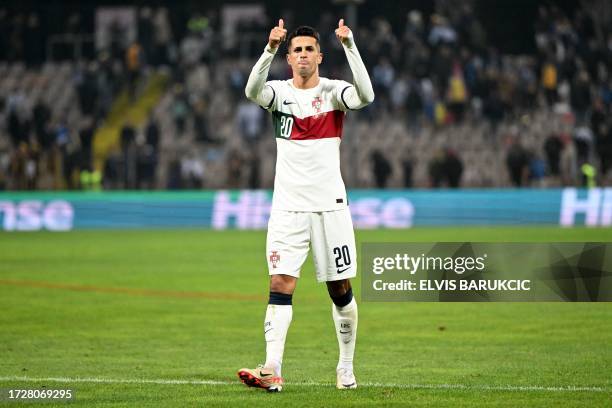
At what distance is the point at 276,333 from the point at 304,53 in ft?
6.14

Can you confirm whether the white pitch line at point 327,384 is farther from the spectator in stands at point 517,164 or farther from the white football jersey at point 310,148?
the spectator in stands at point 517,164

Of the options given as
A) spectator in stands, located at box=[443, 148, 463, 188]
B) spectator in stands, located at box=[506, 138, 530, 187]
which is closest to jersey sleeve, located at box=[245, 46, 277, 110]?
spectator in stands, located at box=[443, 148, 463, 188]

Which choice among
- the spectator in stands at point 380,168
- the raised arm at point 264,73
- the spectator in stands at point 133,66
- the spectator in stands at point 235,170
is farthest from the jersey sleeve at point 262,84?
the spectator in stands at point 133,66

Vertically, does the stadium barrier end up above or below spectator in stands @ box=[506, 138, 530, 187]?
below

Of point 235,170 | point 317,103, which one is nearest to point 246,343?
point 317,103

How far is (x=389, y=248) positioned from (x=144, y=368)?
222 centimetres

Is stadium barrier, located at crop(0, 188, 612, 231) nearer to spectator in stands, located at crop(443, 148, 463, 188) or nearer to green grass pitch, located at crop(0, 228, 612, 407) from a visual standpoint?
spectator in stands, located at crop(443, 148, 463, 188)

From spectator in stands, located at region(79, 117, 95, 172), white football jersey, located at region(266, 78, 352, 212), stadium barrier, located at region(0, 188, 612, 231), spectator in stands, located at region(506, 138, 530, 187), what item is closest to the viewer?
white football jersey, located at region(266, 78, 352, 212)

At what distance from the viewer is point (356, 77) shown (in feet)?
25.9

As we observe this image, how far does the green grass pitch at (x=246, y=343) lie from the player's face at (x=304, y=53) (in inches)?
85.6

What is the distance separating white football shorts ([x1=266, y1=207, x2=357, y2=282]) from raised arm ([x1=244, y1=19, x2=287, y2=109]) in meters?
0.79

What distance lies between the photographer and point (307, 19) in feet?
124

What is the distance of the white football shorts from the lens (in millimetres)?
8047

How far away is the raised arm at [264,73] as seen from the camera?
25.9 feet
